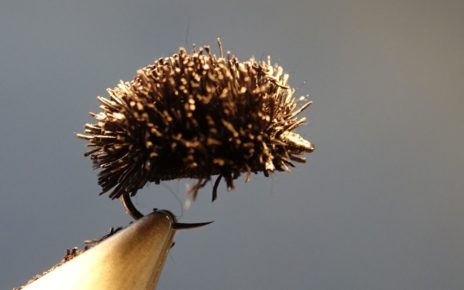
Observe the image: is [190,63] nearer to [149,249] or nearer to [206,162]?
[206,162]

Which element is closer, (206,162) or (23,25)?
(206,162)

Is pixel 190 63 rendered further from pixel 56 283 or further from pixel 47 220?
pixel 47 220

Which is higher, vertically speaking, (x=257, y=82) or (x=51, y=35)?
(x=51, y=35)

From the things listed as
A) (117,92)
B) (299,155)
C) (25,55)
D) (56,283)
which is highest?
(25,55)

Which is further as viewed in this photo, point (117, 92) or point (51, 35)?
point (51, 35)

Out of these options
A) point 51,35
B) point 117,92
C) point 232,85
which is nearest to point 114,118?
point 117,92

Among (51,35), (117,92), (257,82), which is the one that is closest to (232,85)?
(257,82)
